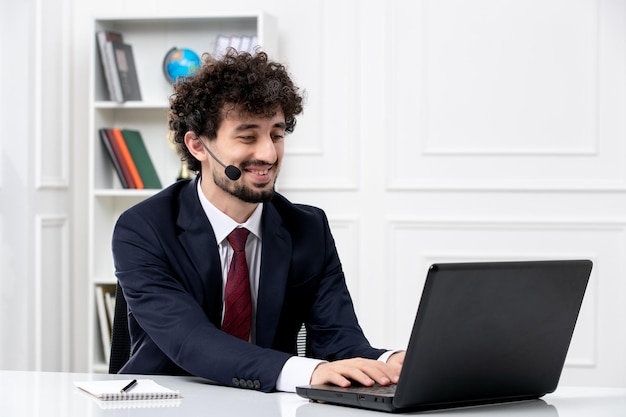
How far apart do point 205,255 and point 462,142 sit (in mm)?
2487

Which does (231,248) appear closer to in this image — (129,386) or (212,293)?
(212,293)

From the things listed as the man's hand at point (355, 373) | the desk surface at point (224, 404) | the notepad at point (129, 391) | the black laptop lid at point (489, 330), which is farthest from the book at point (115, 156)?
the black laptop lid at point (489, 330)

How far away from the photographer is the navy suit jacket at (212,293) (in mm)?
1774

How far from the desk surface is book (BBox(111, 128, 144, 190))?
2.69 metres

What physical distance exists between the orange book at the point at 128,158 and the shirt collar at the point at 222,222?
2.31 meters

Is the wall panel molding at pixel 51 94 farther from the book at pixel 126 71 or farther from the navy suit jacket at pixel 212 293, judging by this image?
the navy suit jacket at pixel 212 293

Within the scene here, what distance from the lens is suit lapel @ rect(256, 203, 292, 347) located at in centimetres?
206

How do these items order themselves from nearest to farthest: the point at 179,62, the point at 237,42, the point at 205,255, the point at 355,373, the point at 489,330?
the point at 489,330, the point at 355,373, the point at 205,255, the point at 237,42, the point at 179,62

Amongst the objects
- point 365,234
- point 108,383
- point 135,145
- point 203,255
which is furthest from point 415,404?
point 135,145

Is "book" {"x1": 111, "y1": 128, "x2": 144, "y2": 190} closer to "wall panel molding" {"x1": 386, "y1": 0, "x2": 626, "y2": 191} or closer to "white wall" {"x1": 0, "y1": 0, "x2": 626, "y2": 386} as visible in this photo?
"white wall" {"x1": 0, "y1": 0, "x2": 626, "y2": 386}

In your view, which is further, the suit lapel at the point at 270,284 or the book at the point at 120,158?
the book at the point at 120,158

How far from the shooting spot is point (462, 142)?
4297 millimetres

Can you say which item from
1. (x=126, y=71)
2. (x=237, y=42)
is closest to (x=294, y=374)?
(x=237, y=42)

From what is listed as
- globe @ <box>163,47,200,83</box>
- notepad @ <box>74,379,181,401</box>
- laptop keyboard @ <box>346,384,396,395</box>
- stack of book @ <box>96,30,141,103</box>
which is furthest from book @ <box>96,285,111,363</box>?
laptop keyboard @ <box>346,384,396,395</box>
